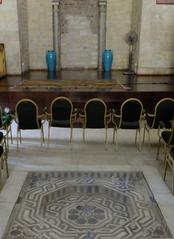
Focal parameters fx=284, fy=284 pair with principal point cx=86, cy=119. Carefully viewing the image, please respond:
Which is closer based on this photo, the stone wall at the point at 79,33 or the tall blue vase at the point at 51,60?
the tall blue vase at the point at 51,60

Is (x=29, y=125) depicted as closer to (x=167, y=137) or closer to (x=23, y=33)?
(x=167, y=137)

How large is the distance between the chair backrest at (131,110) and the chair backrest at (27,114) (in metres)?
1.44

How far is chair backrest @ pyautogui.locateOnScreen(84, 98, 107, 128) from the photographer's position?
186 inches

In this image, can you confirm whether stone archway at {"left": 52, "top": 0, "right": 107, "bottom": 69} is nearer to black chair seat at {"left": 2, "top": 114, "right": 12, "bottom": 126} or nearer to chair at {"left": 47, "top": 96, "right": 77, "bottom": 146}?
chair at {"left": 47, "top": 96, "right": 77, "bottom": 146}

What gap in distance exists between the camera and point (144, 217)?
3031 millimetres

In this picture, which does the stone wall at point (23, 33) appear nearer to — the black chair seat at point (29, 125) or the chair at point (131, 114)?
the black chair seat at point (29, 125)

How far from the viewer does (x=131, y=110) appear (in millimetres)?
4719

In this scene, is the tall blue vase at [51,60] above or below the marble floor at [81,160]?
above

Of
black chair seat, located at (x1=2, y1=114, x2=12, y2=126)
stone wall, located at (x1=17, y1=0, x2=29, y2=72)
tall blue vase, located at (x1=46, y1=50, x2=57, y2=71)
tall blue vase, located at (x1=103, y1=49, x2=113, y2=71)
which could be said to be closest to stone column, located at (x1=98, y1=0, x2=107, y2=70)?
tall blue vase, located at (x1=103, y1=49, x2=113, y2=71)

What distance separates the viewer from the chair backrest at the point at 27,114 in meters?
4.65

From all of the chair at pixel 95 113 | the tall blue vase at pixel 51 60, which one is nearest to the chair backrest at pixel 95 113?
the chair at pixel 95 113

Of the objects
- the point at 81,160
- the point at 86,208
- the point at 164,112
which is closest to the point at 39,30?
the point at 164,112

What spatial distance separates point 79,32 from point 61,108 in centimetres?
652

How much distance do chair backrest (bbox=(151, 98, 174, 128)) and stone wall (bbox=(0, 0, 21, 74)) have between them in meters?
5.83
